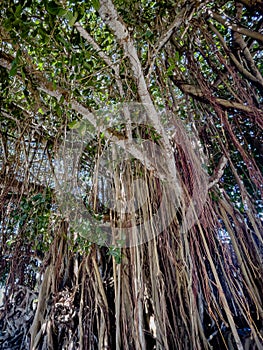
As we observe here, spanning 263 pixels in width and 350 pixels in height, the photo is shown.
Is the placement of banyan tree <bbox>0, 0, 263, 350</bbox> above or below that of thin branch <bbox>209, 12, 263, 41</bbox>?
below

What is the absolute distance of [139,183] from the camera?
4.16 ft

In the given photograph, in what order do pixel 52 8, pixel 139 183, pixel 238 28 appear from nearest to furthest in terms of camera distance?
pixel 52 8
pixel 238 28
pixel 139 183

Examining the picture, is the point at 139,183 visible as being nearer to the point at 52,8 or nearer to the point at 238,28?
the point at 52,8

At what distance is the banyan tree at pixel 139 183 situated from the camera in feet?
3.18

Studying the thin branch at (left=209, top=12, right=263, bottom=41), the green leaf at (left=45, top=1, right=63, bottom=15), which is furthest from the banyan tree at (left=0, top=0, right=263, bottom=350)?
the green leaf at (left=45, top=1, right=63, bottom=15)

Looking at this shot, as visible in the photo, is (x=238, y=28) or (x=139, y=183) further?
(x=139, y=183)

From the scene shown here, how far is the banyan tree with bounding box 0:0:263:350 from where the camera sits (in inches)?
38.1

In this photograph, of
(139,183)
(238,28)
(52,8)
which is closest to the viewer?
(52,8)

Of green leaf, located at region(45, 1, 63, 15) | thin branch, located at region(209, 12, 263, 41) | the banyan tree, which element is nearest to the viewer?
green leaf, located at region(45, 1, 63, 15)

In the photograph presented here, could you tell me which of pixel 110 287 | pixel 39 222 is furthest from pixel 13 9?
pixel 110 287

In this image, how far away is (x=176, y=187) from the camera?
111cm

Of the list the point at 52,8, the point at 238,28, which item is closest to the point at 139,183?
the point at 52,8

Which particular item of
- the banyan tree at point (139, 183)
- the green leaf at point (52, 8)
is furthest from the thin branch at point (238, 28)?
the green leaf at point (52, 8)

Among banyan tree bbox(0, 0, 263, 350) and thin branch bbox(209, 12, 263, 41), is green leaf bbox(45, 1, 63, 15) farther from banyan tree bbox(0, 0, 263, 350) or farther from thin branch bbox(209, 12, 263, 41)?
thin branch bbox(209, 12, 263, 41)
